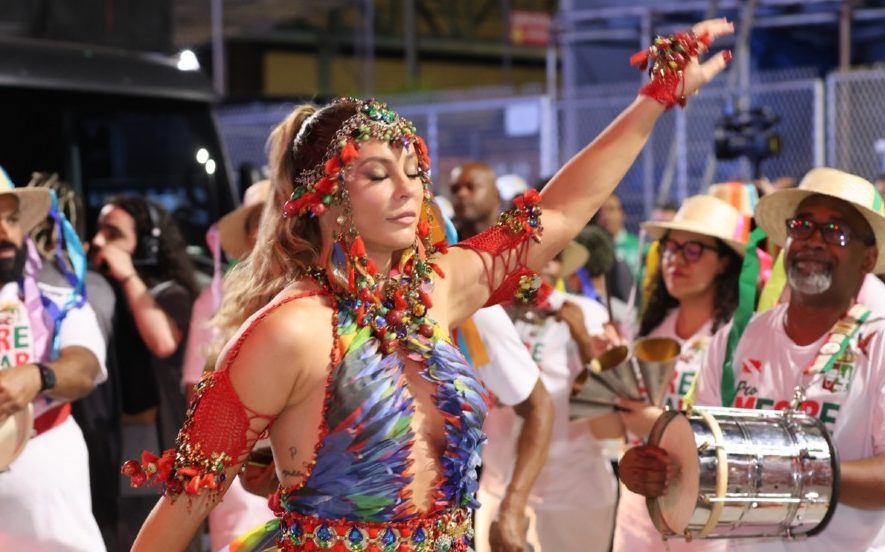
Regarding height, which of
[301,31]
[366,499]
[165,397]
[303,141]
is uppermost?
[301,31]

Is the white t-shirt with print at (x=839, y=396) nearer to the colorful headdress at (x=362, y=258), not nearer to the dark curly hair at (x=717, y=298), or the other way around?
the dark curly hair at (x=717, y=298)

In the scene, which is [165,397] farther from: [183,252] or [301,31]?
[301,31]

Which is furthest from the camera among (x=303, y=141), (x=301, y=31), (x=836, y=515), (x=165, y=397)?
(x=301, y=31)

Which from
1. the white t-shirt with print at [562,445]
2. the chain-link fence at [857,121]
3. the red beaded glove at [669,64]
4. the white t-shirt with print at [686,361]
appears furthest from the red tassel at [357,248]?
the chain-link fence at [857,121]

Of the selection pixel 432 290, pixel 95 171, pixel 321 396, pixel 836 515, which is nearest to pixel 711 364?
pixel 836 515

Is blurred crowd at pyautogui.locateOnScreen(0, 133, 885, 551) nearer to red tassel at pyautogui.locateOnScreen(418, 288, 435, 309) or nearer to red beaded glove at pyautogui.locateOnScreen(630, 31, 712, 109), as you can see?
red tassel at pyautogui.locateOnScreen(418, 288, 435, 309)

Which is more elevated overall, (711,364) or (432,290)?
(432,290)

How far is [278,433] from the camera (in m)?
3.30

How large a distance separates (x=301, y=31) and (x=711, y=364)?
25.5 meters

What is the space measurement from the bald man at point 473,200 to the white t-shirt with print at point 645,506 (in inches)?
70.5

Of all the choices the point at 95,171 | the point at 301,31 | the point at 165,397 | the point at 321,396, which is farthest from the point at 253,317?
the point at 301,31

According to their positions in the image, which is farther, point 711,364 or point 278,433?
point 711,364

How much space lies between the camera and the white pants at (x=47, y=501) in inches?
204

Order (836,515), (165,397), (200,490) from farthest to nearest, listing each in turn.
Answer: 1. (165,397)
2. (836,515)
3. (200,490)
